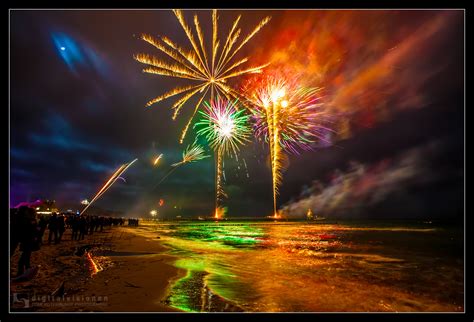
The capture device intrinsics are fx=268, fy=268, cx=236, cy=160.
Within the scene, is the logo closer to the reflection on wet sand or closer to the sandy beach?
the sandy beach

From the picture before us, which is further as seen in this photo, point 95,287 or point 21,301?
point 95,287

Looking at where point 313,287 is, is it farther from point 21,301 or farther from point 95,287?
point 21,301

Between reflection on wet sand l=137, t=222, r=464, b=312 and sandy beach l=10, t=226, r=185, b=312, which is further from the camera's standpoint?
reflection on wet sand l=137, t=222, r=464, b=312

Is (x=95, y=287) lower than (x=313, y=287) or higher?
higher

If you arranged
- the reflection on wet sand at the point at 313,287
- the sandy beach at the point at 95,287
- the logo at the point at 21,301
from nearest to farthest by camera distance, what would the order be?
the logo at the point at 21,301
the sandy beach at the point at 95,287
the reflection on wet sand at the point at 313,287

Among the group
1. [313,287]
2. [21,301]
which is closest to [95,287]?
[21,301]

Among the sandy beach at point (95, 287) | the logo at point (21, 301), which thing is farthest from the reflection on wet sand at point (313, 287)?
the logo at point (21, 301)

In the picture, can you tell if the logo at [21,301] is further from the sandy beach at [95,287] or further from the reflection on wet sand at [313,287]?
the reflection on wet sand at [313,287]

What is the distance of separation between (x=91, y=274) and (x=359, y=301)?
9.43 m

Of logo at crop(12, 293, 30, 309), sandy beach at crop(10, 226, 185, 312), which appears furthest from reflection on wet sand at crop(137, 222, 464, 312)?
logo at crop(12, 293, 30, 309)

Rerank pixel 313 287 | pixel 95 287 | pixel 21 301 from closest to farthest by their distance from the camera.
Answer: pixel 21 301
pixel 95 287
pixel 313 287

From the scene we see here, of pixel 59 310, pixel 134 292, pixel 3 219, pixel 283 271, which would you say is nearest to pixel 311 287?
pixel 283 271

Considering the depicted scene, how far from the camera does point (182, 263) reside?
14000 mm
